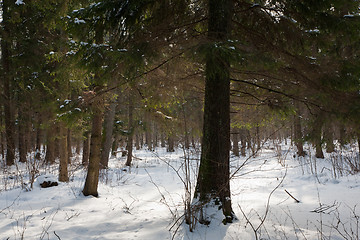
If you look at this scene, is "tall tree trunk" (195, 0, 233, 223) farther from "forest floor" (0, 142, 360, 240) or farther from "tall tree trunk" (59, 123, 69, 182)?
"tall tree trunk" (59, 123, 69, 182)

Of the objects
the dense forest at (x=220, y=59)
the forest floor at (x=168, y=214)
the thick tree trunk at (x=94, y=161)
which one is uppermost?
the dense forest at (x=220, y=59)

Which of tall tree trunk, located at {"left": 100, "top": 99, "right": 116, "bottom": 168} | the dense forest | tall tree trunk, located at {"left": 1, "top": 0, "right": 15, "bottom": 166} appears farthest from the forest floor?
tall tree trunk, located at {"left": 1, "top": 0, "right": 15, "bottom": 166}

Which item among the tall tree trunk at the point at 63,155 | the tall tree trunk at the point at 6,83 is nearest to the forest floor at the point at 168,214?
the tall tree trunk at the point at 63,155

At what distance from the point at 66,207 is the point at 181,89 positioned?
375cm

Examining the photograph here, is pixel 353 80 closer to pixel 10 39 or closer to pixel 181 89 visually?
pixel 181 89

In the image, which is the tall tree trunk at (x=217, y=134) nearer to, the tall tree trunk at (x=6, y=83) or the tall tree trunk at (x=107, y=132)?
the tall tree trunk at (x=107, y=132)

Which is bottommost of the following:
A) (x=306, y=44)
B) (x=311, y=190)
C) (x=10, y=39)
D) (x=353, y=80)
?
(x=311, y=190)

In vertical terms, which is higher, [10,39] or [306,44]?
[10,39]

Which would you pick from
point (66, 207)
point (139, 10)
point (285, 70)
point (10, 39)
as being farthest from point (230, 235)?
point (10, 39)

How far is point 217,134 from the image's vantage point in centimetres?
409

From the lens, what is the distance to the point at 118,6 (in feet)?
12.9

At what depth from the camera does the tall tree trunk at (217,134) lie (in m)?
3.96

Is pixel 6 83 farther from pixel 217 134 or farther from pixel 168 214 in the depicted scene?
pixel 217 134

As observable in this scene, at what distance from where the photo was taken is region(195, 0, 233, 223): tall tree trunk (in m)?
3.96
